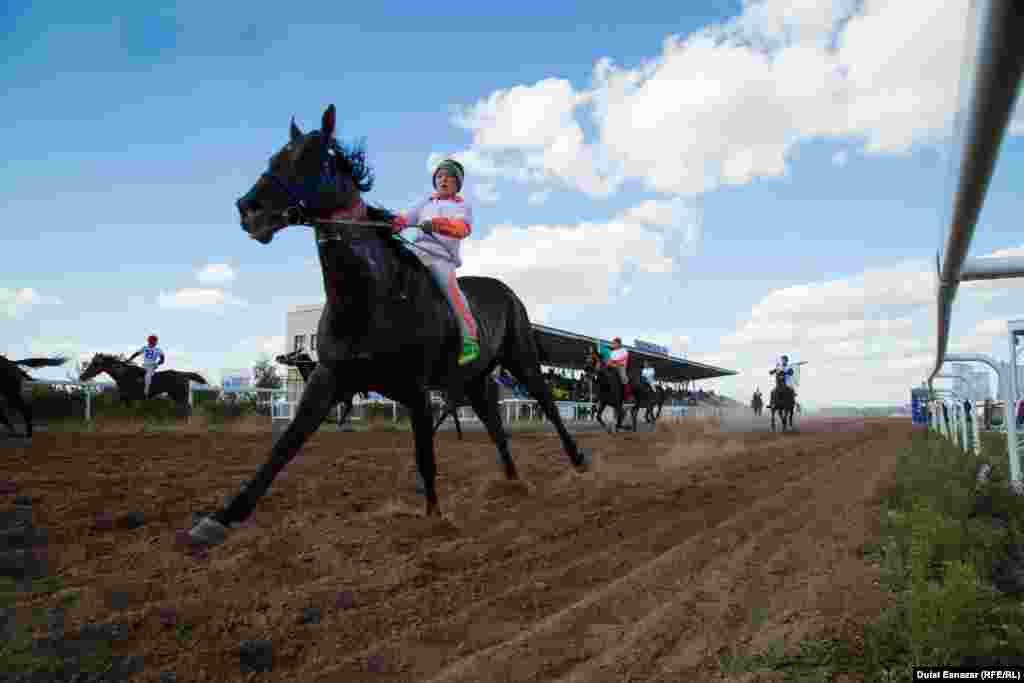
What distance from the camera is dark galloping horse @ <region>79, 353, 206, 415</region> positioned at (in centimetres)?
1627

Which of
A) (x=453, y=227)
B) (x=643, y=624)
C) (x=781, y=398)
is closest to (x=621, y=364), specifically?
(x=781, y=398)

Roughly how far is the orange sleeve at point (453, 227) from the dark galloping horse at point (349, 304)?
0.28 metres

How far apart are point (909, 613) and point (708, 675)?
77 cm

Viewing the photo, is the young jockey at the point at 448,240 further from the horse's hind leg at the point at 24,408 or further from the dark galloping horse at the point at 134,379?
the dark galloping horse at the point at 134,379

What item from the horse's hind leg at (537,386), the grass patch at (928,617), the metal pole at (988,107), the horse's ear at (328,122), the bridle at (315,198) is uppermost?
the horse's ear at (328,122)

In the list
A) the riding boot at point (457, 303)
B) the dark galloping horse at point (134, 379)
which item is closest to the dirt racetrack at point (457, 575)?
the riding boot at point (457, 303)

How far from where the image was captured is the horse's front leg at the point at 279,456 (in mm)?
3389

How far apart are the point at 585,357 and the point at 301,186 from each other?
24.3 meters

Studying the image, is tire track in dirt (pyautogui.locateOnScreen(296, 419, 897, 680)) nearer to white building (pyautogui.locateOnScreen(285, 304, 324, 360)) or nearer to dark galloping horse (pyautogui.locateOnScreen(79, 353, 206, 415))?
dark galloping horse (pyautogui.locateOnScreen(79, 353, 206, 415))

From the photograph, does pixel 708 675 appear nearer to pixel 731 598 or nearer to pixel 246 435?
pixel 731 598

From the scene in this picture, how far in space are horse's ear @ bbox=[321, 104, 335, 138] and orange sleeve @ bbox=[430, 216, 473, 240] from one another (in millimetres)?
925

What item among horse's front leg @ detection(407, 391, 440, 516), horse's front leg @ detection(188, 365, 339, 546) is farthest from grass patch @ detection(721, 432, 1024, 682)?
horse's front leg @ detection(407, 391, 440, 516)

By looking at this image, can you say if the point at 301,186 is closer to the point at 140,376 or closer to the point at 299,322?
the point at 140,376

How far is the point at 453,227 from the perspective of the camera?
15.6 ft
